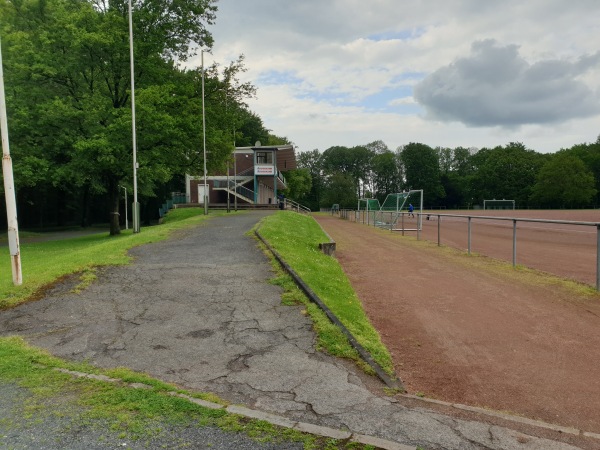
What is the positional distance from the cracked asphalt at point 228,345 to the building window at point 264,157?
4201cm

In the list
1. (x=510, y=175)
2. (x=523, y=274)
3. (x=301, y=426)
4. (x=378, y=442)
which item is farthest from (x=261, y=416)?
(x=510, y=175)

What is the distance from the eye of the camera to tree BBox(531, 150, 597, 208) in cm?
8562

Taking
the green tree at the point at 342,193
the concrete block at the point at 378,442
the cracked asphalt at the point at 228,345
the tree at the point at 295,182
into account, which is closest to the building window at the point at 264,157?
the tree at the point at 295,182

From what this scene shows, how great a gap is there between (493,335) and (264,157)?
45735mm

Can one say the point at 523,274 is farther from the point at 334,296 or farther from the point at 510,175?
the point at 510,175

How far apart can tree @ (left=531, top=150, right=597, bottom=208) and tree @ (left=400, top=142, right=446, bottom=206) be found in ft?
85.5

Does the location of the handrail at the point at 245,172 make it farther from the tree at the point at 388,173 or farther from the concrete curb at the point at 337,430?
the tree at the point at 388,173

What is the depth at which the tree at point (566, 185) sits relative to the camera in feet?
281

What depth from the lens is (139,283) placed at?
24.3 feet

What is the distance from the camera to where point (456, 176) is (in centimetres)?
11844

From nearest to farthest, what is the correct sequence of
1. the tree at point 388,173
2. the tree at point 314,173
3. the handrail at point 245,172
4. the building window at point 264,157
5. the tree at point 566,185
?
1. the building window at point 264,157
2. the handrail at point 245,172
3. the tree at point 566,185
4. the tree at point 314,173
5. the tree at point 388,173

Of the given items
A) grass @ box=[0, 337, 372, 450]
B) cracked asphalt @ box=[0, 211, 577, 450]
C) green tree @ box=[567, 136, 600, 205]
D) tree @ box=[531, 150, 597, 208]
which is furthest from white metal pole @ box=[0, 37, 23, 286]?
green tree @ box=[567, 136, 600, 205]

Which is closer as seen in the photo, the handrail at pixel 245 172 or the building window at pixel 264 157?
the building window at pixel 264 157

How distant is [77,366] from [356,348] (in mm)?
2725
